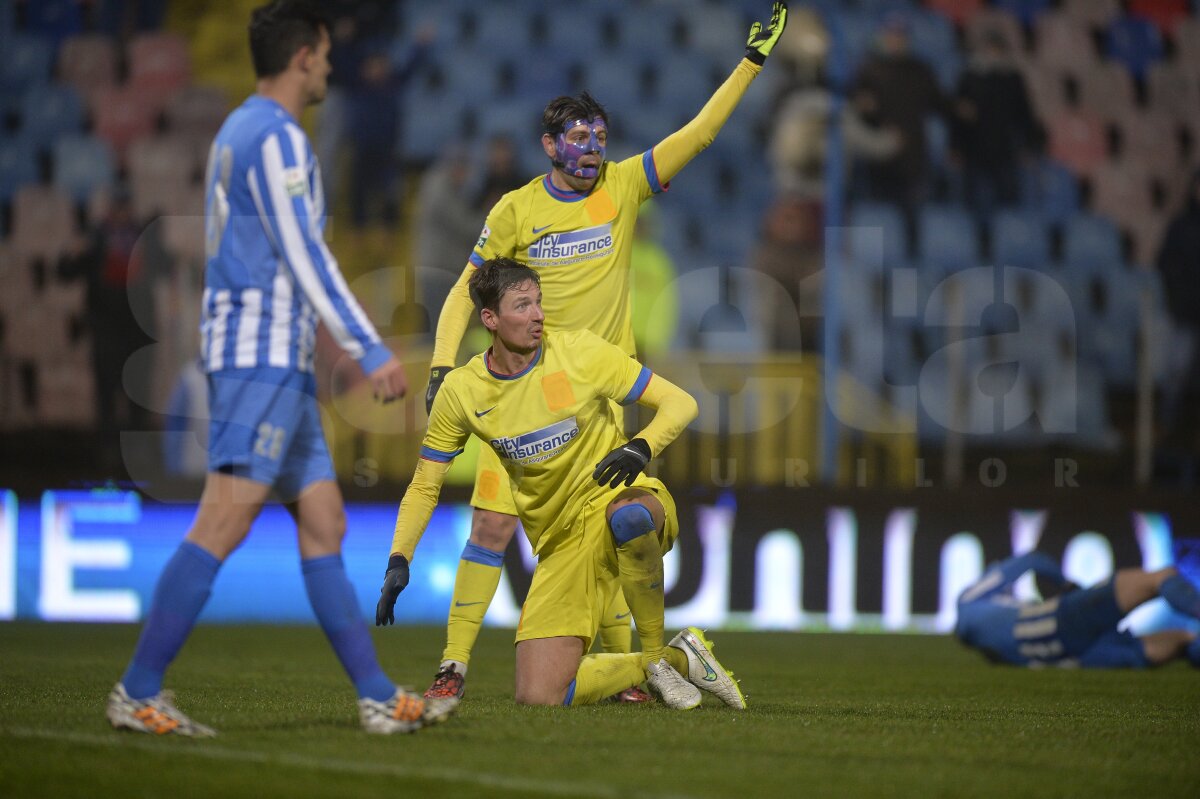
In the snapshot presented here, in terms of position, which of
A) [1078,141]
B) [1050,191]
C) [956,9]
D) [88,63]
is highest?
[956,9]

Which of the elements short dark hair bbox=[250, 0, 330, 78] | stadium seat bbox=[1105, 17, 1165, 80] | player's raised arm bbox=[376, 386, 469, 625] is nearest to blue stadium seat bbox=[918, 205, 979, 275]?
stadium seat bbox=[1105, 17, 1165, 80]

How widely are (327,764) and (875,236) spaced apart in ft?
33.1

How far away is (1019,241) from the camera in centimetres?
1349

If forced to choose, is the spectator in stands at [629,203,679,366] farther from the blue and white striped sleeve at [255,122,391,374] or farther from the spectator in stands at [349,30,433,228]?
the blue and white striped sleeve at [255,122,391,374]

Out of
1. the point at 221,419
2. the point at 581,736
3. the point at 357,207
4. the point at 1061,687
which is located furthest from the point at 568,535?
the point at 357,207

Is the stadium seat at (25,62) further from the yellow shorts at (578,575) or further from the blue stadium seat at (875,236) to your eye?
the yellow shorts at (578,575)

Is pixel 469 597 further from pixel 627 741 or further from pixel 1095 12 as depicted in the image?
pixel 1095 12

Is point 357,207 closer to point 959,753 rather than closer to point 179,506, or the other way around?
point 179,506

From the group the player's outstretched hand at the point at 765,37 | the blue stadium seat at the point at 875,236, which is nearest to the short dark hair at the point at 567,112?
the player's outstretched hand at the point at 765,37

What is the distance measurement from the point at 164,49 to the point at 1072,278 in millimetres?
8173

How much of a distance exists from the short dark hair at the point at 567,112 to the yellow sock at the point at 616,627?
5.75 feet

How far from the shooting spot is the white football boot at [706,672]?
17.5 ft

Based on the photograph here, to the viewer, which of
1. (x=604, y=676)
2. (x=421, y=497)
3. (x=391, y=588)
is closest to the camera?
(x=391, y=588)

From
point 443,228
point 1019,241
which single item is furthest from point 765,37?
point 1019,241
